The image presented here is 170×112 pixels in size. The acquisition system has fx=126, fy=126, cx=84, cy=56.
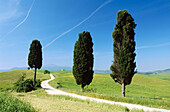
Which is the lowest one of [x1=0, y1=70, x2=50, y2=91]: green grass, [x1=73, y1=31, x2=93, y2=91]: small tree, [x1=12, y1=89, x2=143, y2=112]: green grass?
[x1=0, y1=70, x2=50, y2=91]: green grass

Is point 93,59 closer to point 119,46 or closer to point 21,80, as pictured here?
point 119,46

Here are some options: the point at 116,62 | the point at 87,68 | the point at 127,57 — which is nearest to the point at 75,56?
the point at 87,68

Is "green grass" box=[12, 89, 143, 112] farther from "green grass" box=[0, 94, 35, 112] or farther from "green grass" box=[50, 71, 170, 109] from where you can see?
"green grass" box=[50, 71, 170, 109]

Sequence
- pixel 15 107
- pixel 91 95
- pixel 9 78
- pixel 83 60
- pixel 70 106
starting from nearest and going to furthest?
pixel 15 107 → pixel 70 106 → pixel 91 95 → pixel 83 60 → pixel 9 78

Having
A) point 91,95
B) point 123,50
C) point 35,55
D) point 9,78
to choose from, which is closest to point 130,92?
point 123,50

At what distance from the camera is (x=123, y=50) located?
18.0 meters

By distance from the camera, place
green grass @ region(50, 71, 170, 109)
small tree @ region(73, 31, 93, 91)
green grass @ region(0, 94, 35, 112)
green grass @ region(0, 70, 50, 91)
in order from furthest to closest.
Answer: green grass @ region(0, 70, 50, 91), small tree @ region(73, 31, 93, 91), green grass @ region(50, 71, 170, 109), green grass @ region(0, 94, 35, 112)

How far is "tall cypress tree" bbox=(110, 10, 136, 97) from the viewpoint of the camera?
1744 cm

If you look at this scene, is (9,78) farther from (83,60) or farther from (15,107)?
(15,107)

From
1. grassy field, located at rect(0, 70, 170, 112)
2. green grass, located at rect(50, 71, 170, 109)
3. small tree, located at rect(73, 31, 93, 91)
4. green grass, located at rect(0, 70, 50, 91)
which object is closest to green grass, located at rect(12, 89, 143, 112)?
grassy field, located at rect(0, 70, 170, 112)

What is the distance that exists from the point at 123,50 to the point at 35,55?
18509 millimetres

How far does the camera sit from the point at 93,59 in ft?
78.2

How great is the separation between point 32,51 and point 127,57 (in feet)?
65.1

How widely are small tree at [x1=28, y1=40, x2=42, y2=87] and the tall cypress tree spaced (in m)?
16.6
